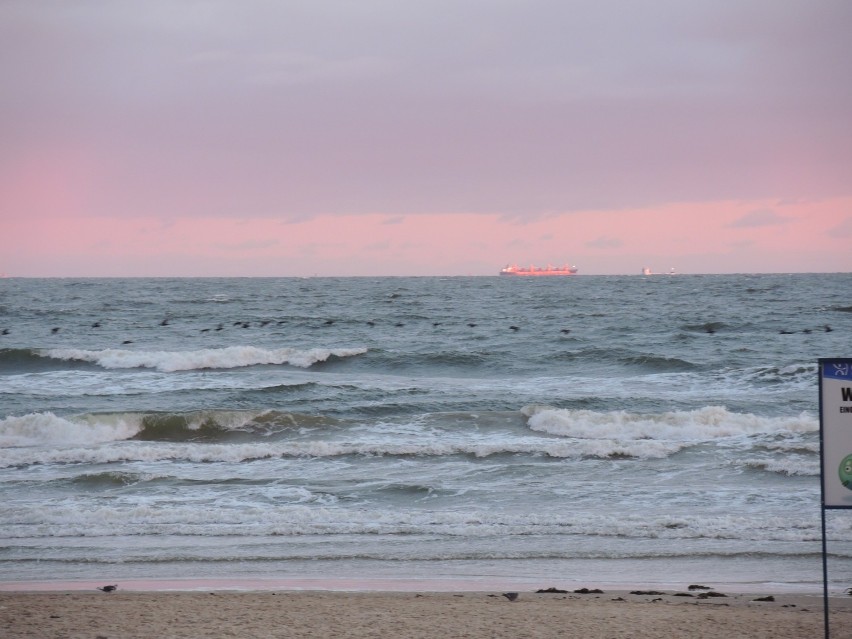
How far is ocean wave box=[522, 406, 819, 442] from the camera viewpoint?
19.7m

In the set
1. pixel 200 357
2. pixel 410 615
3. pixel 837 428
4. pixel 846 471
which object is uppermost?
pixel 837 428

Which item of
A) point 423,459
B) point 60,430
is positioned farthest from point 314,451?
point 60,430

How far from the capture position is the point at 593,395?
2528 centimetres

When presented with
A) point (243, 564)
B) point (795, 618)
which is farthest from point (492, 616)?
point (243, 564)

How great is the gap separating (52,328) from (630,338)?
96.8 feet

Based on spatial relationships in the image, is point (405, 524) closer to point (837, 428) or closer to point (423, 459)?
point (423, 459)

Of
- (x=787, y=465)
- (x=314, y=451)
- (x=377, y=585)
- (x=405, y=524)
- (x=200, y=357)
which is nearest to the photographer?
(x=377, y=585)

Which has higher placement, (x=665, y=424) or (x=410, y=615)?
(x=410, y=615)

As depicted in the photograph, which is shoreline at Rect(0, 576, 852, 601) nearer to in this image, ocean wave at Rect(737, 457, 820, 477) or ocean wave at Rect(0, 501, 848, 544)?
ocean wave at Rect(0, 501, 848, 544)

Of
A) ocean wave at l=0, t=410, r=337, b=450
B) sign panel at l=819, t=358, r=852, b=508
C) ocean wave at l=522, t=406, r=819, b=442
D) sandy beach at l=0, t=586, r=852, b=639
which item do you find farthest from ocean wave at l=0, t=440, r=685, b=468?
sign panel at l=819, t=358, r=852, b=508

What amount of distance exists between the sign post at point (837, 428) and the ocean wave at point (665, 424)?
13.3 metres

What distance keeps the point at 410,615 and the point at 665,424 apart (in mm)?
14102

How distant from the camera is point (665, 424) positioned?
2059cm

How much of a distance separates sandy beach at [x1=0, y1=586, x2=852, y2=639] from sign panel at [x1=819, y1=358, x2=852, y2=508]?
1715 millimetres
